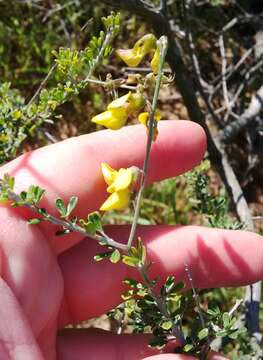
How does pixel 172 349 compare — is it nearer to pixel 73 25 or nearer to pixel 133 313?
pixel 133 313

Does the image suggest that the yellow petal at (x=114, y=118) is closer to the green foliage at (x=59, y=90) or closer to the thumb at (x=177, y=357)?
the green foliage at (x=59, y=90)

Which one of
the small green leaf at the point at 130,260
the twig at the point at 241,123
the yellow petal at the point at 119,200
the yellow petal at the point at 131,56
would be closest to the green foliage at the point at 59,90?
the yellow petal at the point at 131,56

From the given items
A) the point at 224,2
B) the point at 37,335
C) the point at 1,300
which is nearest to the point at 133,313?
the point at 37,335

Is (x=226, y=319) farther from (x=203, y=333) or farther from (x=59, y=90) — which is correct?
(x=59, y=90)

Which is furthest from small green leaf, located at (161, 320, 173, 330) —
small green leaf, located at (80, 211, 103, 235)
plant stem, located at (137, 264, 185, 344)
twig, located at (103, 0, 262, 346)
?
twig, located at (103, 0, 262, 346)

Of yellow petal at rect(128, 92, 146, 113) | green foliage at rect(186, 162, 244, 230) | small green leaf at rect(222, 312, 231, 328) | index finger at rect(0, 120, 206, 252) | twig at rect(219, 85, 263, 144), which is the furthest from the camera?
twig at rect(219, 85, 263, 144)

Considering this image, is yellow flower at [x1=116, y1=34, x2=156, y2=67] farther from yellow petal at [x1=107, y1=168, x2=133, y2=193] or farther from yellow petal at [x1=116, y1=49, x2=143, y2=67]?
yellow petal at [x1=107, y1=168, x2=133, y2=193]

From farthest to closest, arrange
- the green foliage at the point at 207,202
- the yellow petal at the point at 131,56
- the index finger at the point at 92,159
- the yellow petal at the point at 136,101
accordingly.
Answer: the green foliage at the point at 207,202
the index finger at the point at 92,159
the yellow petal at the point at 131,56
the yellow petal at the point at 136,101
